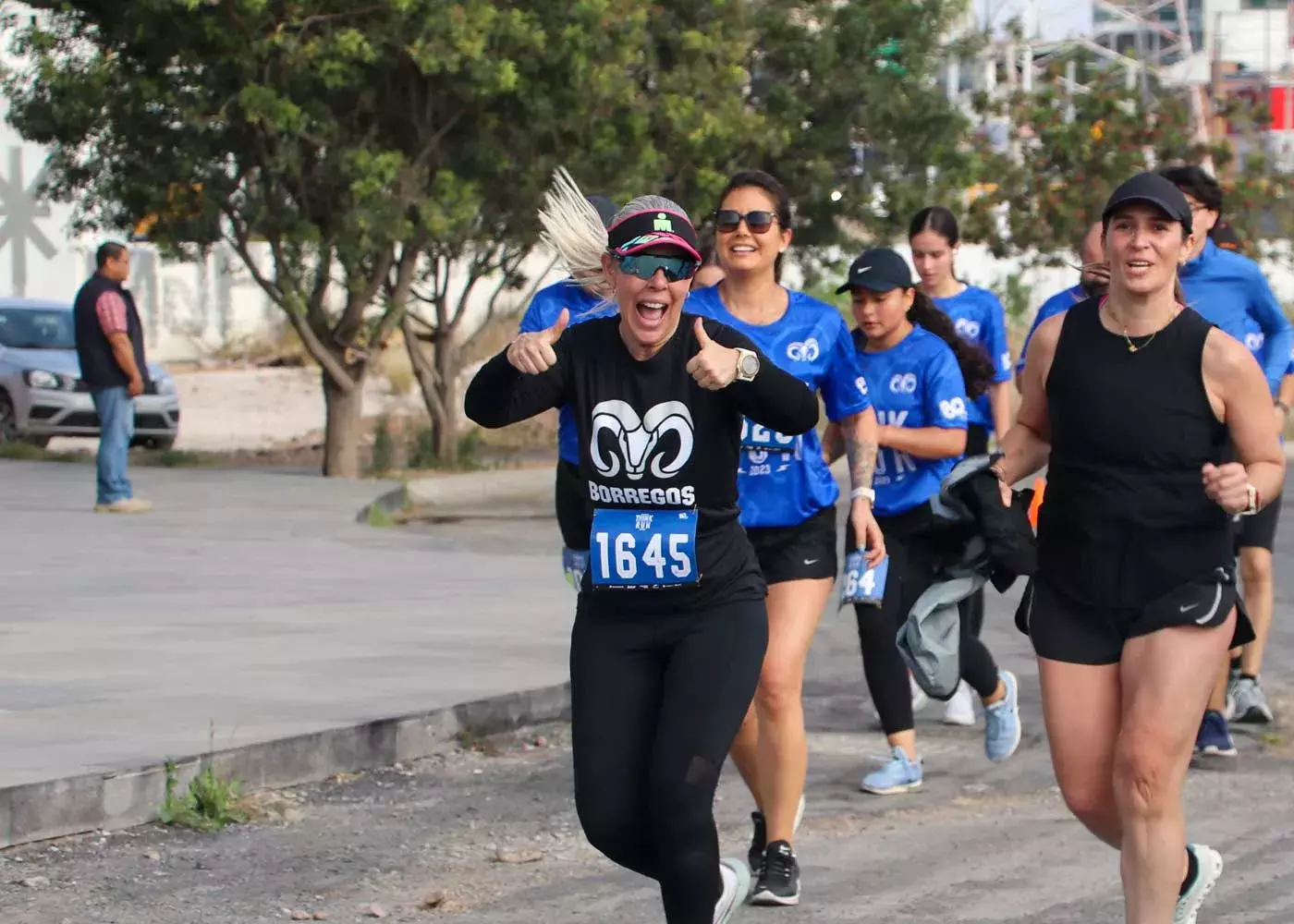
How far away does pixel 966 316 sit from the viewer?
31.3 ft

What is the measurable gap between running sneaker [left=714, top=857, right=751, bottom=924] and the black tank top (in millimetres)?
1059

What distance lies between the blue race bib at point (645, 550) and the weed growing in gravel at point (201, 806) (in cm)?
244

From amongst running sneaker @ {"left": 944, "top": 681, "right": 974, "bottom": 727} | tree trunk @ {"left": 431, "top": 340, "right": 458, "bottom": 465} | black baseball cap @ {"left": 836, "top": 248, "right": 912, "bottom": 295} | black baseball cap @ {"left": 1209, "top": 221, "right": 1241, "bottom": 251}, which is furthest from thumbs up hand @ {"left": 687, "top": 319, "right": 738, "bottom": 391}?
tree trunk @ {"left": 431, "top": 340, "right": 458, "bottom": 465}

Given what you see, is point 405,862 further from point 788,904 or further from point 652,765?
point 652,765

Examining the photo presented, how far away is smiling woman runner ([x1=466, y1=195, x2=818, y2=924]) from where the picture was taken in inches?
199

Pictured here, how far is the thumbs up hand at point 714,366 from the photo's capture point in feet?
16.4

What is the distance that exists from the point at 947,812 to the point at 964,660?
977 millimetres

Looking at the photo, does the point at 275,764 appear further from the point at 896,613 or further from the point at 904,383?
the point at 904,383

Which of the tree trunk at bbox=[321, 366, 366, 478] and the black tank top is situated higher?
the black tank top

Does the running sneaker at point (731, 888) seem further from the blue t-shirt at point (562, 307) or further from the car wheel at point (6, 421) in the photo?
the car wheel at point (6, 421)

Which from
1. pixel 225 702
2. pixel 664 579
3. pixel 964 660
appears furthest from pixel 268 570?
pixel 664 579

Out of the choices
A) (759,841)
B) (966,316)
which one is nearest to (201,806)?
(759,841)

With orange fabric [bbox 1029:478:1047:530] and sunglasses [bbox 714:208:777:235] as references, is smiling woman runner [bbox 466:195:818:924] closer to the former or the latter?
orange fabric [bbox 1029:478:1047:530]

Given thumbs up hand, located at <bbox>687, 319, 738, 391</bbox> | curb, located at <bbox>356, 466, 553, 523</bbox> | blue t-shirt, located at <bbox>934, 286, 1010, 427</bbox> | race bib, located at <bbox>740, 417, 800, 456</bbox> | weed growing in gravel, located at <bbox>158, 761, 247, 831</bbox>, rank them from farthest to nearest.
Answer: curb, located at <bbox>356, 466, 553, 523</bbox> → blue t-shirt, located at <bbox>934, 286, 1010, 427</bbox> → weed growing in gravel, located at <bbox>158, 761, 247, 831</bbox> → race bib, located at <bbox>740, 417, 800, 456</bbox> → thumbs up hand, located at <bbox>687, 319, 738, 391</bbox>
